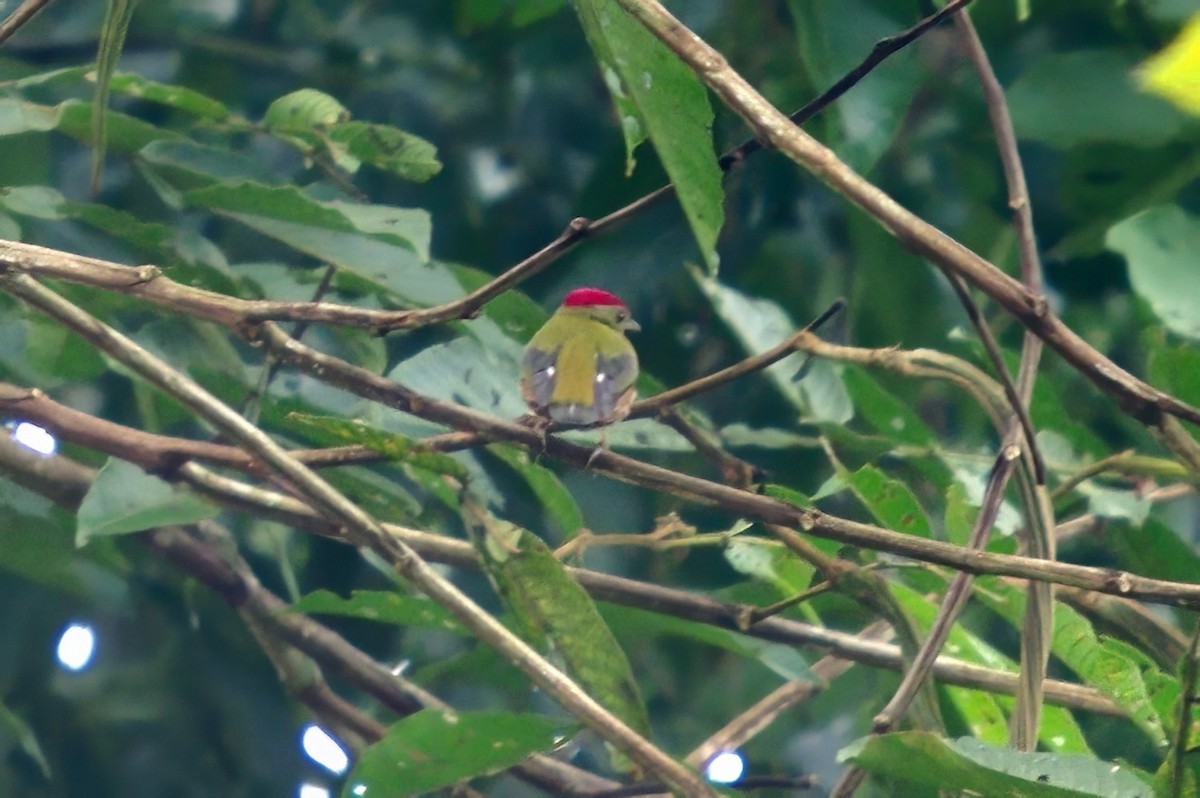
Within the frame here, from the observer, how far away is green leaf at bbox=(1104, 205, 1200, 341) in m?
1.62

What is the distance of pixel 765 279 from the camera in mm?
2457

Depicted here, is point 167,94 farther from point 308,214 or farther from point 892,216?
point 892,216

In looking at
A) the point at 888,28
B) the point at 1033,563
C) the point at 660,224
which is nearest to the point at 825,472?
the point at 660,224

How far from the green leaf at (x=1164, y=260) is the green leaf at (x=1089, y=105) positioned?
167mm

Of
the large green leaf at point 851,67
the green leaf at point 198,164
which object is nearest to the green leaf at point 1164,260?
the large green leaf at point 851,67

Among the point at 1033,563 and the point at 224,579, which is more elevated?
the point at 224,579

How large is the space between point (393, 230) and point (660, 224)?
35.9 inches

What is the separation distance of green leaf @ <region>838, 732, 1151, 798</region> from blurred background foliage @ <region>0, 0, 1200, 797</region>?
1.55 feet

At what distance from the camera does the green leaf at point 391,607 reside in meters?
1.52

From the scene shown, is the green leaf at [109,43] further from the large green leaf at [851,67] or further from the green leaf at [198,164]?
the large green leaf at [851,67]

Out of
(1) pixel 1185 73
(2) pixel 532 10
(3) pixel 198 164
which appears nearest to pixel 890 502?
(3) pixel 198 164

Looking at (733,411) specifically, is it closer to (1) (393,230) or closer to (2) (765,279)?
(2) (765,279)

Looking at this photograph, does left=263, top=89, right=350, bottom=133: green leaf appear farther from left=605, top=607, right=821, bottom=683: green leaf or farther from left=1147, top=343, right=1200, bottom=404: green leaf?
left=1147, top=343, right=1200, bottom=404: green leaf

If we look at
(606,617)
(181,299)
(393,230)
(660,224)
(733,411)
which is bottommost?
(606,617)
